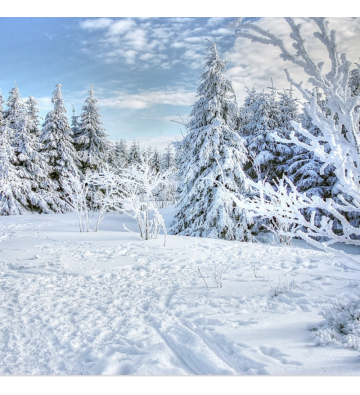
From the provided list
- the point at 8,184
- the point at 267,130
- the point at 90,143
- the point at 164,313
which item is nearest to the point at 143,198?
the point at 164,313

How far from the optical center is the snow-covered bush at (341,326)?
5.91ft

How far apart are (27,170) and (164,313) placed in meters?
10.4

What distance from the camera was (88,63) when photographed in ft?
12.8

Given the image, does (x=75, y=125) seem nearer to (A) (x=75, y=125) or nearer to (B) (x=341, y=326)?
(A) (x=75, y=125)

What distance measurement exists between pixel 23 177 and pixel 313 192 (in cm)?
1075

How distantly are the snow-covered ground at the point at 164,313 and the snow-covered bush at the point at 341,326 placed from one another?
0.24 ft

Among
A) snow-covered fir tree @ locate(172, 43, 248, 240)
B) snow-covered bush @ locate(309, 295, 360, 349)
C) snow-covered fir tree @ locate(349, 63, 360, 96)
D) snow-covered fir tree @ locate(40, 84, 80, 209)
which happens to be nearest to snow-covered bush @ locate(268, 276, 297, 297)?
snow-covered bush @ locate(309, 295, 360, 349)

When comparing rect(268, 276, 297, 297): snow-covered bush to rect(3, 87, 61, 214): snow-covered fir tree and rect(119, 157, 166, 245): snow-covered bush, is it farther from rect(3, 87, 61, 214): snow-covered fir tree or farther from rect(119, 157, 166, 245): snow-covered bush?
rect(3, 87, 61, 214): snow-covered fir tree

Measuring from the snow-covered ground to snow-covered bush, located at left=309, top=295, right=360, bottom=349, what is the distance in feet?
0.24

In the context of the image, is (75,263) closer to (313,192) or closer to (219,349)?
(219,349)

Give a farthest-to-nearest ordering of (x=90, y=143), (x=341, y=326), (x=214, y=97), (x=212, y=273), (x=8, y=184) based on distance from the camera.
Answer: (x=90, y=143) < (x=8, y=184) < (x=214, y=97) < (x=212, y=273) < (x=341, y=326)

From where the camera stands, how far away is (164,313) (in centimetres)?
238

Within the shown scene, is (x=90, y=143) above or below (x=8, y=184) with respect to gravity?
above
